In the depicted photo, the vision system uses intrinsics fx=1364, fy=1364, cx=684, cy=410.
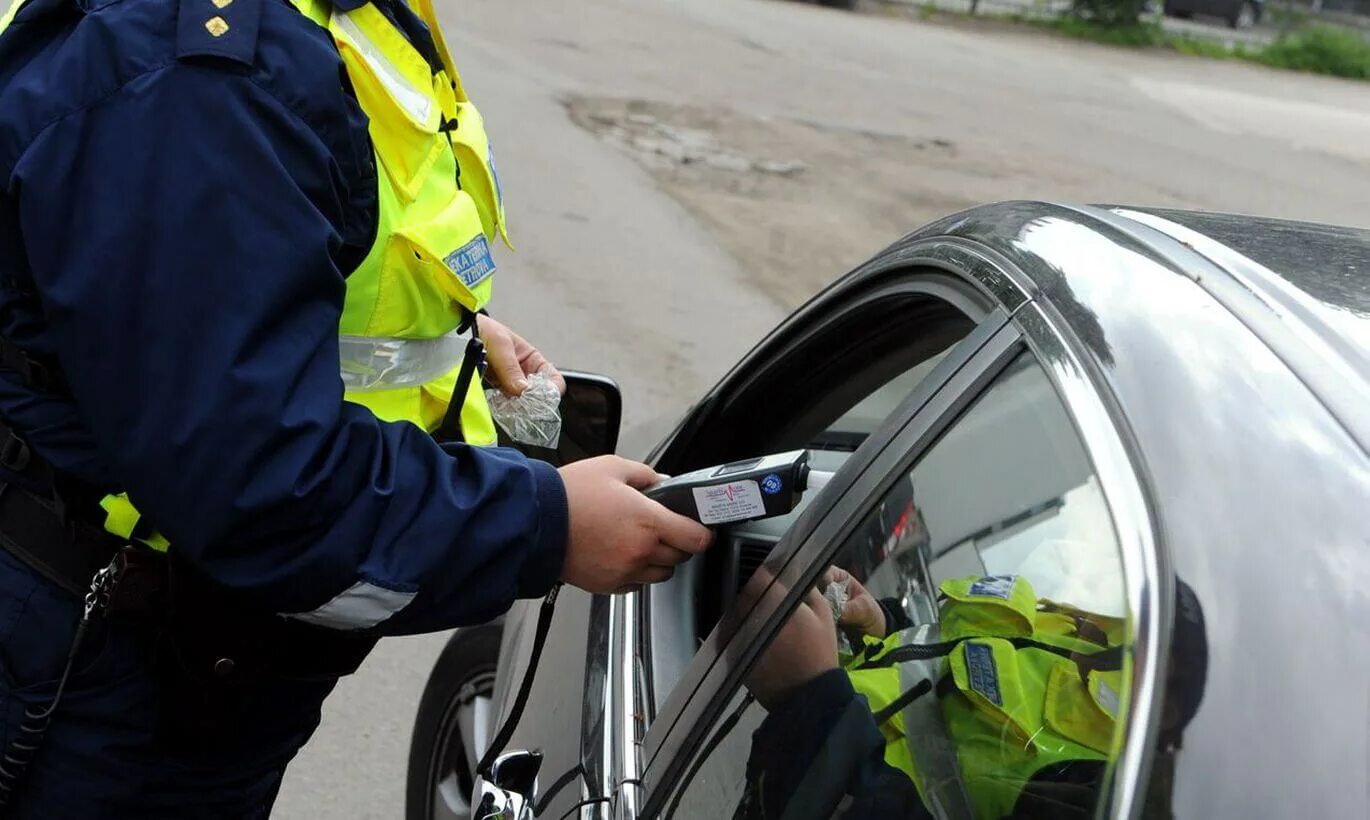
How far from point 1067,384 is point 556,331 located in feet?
15.1

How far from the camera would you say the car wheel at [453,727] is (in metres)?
2.40

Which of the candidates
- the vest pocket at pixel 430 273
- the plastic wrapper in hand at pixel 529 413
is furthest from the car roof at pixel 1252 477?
the plastic wrapper in hand at pixel 529 413

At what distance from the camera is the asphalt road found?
537 cm

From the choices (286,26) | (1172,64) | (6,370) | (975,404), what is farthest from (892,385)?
(1172,64)

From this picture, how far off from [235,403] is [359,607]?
0.87 feet

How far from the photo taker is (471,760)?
2383 millimetres

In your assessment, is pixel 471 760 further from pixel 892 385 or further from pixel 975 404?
pixel 975 404

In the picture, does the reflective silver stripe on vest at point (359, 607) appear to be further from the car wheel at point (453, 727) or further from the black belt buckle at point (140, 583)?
the car wheel at point (453, 727)

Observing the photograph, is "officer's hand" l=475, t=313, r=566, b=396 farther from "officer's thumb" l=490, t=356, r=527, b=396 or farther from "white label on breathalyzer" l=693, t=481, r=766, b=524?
"white label on breathalyzer" l=693, t=481, r=766, b=524

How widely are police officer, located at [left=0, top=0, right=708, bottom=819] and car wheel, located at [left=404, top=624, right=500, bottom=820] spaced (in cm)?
73

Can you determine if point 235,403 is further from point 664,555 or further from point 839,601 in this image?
point 839,601

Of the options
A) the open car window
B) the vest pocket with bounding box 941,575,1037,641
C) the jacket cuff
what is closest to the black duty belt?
the jacket cuff

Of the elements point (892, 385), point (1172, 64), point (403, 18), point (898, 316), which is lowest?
point (1172, 64)

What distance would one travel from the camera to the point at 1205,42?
22875 mm
